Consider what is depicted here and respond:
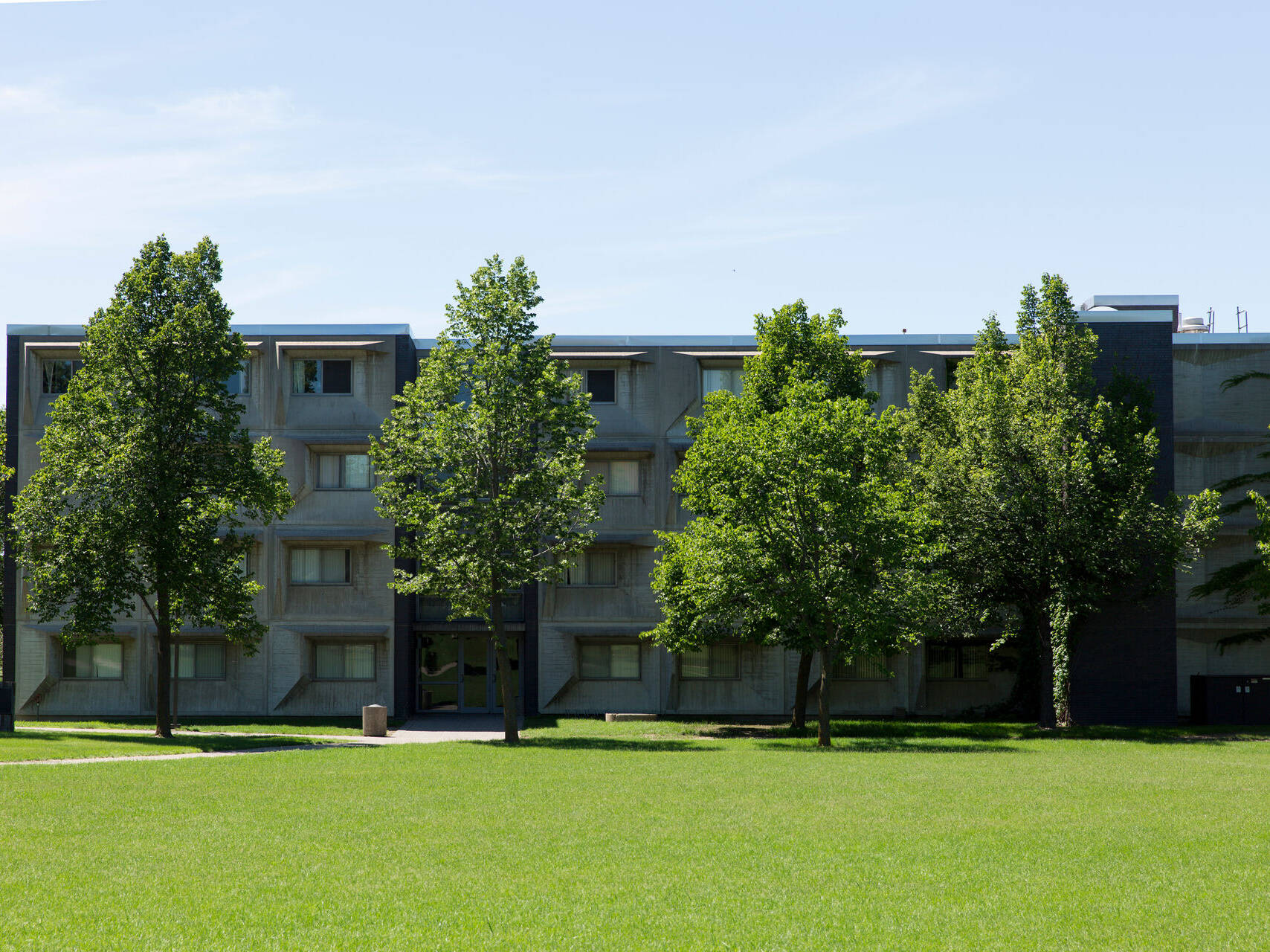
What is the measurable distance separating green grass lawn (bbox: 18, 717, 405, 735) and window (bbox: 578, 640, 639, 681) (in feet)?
21.1

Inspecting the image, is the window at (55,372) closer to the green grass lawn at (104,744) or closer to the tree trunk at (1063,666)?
the green grass lawn at (104,744)

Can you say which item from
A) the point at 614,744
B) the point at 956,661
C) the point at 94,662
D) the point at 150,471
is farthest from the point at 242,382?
the point at 956,661

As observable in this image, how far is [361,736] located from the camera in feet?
108

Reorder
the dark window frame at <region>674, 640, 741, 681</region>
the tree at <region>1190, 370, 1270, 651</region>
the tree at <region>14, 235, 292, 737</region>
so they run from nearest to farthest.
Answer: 1. the tree at <region>14, 235, 292, 737</region>
2. the tree at <region>1190, 370, 1270, 651</region>
3. the dark window frame at <region>674, 640, 741, 681</region>

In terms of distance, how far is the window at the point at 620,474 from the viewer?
4162 centimetres

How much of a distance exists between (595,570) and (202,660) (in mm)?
13716

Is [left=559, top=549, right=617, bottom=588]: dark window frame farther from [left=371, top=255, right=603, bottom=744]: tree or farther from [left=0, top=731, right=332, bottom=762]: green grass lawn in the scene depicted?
[left=0, top=731, right=332, bottom=762]: green grass lawn

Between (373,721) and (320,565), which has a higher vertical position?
(320,565)

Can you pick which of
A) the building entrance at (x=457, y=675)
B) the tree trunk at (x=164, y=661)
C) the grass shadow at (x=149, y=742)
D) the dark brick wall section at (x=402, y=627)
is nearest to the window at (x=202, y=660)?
the dark brick wall section at (x=402, y=627)

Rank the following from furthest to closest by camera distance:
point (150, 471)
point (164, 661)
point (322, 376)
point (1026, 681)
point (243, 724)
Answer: point (322, 376), point (1026, 681), point (243, 724), point (164, 661), point (150, 471)

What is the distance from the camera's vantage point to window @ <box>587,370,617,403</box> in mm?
41719

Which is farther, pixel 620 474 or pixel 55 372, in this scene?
pixel 620 474

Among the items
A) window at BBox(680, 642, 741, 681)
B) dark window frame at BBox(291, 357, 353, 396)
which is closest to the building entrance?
window at BBox(680, 642, 741, 681)

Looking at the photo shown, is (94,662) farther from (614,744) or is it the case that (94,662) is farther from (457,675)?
(614,744)
